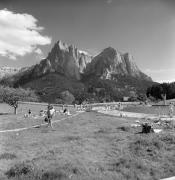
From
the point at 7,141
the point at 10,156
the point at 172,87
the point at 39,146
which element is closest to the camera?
the point at 10,156

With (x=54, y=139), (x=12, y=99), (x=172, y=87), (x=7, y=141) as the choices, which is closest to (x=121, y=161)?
(x=54, y=139)

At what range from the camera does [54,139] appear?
14.7 metres

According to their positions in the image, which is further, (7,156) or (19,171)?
(7,156)

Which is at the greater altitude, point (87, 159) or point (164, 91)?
point (164, 91)

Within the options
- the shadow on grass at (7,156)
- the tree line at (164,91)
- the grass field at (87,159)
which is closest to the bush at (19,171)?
the grass field at (87,159)

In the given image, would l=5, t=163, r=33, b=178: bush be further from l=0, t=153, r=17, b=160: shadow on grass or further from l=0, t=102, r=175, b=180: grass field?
l=0, t=153, r=17, b=160: shadow on grass

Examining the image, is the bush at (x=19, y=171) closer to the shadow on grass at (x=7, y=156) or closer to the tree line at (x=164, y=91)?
the shadow on grass at (x=7, y=156)

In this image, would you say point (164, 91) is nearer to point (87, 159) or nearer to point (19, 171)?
point (87, 159)

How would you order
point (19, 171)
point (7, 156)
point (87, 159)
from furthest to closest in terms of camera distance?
point (7, 156) < point (87, 159) < point (19, 171)

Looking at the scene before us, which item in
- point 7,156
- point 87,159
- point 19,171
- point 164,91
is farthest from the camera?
point 164,91

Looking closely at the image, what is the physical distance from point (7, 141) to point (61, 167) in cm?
663

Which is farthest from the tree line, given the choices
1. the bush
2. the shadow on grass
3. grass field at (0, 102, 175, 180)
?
the bush

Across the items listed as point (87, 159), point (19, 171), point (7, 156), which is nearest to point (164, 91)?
point (87, 159)

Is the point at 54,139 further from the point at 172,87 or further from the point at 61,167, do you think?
the point at 172,87
